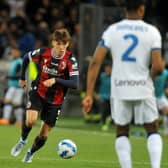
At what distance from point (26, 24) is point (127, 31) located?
18.5 metres

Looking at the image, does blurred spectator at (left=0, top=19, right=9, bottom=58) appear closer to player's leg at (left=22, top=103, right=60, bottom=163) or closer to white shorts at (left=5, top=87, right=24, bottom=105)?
white shorts at (left=5, top=87, right=24, bottom=105)

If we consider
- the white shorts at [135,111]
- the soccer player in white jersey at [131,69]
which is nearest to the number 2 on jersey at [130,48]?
the soccer player in white jersey at [131,69]

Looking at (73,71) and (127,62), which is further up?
(127,62)

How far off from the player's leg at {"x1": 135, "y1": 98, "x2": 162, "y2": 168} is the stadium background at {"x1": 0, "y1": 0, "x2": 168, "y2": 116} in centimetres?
1577

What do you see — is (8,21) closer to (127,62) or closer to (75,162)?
(75,162)

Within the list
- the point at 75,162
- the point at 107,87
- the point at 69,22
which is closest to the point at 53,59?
the point at 75,162

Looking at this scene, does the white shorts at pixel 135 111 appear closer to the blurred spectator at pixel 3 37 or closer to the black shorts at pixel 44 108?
the black shorts at pixel 44 108

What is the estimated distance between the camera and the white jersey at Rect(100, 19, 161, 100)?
1024 cm

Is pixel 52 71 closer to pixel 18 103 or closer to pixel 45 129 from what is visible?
pixel 45 129

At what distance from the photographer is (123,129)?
34.2 feet

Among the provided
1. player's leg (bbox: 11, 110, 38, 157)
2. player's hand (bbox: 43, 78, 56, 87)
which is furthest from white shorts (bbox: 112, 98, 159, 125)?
player's leg (bbox: 11, 110, 38, 157)

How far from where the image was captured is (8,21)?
1157 inches

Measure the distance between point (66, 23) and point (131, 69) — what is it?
20.5m

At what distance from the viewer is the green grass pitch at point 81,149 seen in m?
13.6
